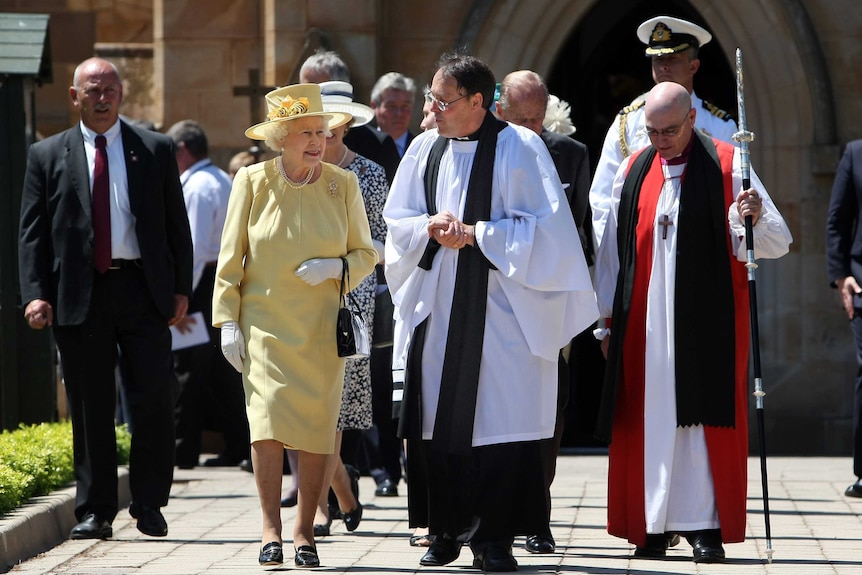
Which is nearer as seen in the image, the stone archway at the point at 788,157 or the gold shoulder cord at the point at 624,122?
the gold shoulder cord at the point at 624,122

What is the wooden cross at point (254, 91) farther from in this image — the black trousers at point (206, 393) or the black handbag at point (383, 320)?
the black handbag at point (383, 320)

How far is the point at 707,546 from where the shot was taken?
7.22 metres

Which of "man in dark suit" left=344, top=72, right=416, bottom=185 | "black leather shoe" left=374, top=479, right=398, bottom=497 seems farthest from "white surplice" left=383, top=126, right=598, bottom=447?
"black leather shoe" left=374, top=479, right=398, bottom=497

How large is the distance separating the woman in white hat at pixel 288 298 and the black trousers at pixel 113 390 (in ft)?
4.31

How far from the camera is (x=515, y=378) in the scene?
688 centimetres

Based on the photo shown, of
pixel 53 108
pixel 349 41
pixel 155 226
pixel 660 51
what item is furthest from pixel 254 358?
pixel 53 108

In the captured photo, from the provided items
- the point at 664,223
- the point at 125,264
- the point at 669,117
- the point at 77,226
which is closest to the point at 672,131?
the point at 669,117

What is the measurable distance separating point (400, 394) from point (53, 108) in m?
7.27

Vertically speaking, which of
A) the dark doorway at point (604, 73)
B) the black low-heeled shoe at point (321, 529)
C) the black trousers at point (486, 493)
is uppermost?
the dark doorway at point (604, 73)

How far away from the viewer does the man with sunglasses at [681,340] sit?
7.30 metres

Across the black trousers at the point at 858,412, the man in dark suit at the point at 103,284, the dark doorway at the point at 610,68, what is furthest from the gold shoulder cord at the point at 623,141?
the dark doorway at the point at 610,68

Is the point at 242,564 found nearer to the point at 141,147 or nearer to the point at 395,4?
the point at 141,147

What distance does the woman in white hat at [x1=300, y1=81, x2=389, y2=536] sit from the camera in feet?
26.7

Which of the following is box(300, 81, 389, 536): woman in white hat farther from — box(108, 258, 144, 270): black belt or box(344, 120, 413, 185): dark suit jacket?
box(108, 258, 144, 270): black belt
